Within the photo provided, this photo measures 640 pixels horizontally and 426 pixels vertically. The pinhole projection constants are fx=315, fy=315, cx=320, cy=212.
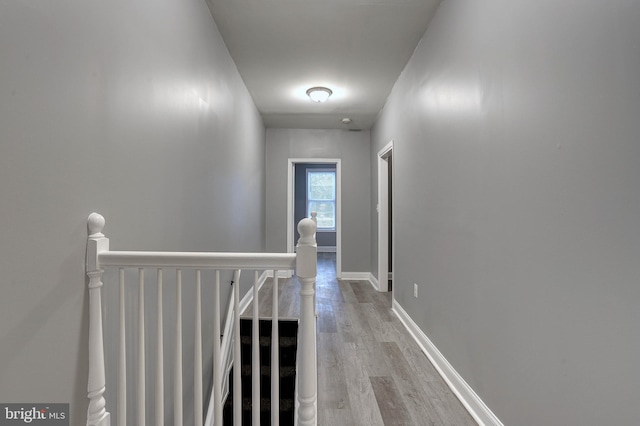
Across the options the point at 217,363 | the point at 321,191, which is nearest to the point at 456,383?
the point at 217,363

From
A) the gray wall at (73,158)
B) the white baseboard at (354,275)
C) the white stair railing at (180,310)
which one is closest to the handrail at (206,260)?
the white stair railing at (180,310)

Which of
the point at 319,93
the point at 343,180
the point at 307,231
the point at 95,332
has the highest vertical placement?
the point at 319,93

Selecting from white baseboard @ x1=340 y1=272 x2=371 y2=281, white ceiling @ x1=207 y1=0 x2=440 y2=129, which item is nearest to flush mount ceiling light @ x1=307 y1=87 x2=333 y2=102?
white ceiling @ x1=207 y1=0 x2=440 y2=129

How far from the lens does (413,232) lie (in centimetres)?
294

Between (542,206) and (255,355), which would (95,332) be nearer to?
(255,355)

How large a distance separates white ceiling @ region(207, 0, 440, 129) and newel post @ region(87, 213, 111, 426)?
192 centimetres

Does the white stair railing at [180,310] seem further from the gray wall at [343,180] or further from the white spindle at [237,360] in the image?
the gray wall at [343,180]

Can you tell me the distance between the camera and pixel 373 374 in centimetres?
217

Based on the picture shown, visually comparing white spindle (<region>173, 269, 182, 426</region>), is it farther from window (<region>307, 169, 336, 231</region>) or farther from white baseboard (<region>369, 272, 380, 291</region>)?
window (<region>307, 169, 336, 231</region>)

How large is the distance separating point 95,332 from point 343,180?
452 centimetres

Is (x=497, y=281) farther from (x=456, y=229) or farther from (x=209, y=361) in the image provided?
(x=209, y=361)

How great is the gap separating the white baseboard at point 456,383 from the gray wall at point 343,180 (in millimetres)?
2467

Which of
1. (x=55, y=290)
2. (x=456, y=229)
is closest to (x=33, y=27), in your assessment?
(x=55, y=290)

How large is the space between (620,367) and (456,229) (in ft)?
3.73
